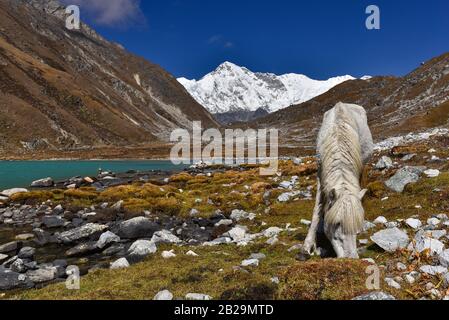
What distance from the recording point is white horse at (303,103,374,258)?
9.15 metres

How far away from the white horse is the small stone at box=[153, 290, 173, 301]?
4084 mm

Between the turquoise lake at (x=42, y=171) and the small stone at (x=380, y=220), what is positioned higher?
the small stone at (x=380, y=220)

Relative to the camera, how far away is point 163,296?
852 cm

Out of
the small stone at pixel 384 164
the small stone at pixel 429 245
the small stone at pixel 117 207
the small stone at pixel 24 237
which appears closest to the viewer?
the small stone at pixel 429 245

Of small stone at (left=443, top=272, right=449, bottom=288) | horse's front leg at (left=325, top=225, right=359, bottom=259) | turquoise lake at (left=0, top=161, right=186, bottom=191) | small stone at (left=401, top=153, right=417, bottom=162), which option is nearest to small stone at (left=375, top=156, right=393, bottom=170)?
small stone at (left=401, top=153, right=417, bottom=162)

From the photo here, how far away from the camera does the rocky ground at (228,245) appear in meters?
8.50

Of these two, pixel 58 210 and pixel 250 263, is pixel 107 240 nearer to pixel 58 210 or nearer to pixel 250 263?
pixel 250 263

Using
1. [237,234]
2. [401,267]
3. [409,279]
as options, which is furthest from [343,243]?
[237,234]

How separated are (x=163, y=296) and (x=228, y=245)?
651cm

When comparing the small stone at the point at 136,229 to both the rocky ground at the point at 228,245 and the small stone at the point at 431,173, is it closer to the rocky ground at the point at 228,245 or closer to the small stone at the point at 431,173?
the rocky ground at the point at 228,245

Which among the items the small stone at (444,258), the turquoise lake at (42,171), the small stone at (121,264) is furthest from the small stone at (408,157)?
the turquoise lake at (42,171)

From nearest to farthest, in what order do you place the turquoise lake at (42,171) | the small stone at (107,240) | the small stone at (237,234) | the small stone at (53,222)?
1. the small stone at (237,234)
2. the small stone at (107,240)
3. the small stone at (53,222)
4. the turquoise lake at (42,171)

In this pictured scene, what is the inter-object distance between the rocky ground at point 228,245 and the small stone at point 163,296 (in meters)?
0.02
